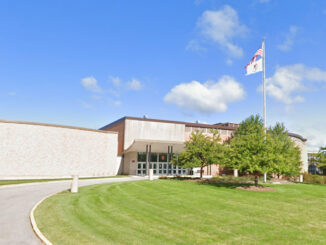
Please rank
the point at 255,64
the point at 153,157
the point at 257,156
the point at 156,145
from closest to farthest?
the point at 257,156 → the point at 255,64 → the point at 156,145 → the point at 153,157

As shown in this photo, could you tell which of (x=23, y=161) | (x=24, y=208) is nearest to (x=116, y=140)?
(x=23, y=161)

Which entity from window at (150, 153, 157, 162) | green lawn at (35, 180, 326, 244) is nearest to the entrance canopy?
window at (150, 153, 157, 162)

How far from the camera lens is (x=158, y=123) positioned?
42562 mm

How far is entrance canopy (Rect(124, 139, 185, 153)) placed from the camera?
36787mm

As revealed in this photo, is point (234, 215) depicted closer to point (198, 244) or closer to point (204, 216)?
Result: point (204, 216)

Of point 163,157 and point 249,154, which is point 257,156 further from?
point 163,157

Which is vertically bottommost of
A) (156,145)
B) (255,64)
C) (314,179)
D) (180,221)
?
(314,179)

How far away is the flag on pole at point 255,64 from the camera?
27.4 metres

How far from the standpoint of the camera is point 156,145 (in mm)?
38438

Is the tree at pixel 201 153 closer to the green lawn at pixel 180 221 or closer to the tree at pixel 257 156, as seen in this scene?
the tree at pixel 257 156

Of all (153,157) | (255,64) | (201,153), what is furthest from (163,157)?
(255,64)

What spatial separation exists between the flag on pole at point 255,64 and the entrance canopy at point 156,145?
15.3 m

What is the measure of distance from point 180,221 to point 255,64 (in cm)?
2238

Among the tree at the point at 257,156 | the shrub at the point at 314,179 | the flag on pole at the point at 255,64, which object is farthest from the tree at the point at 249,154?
the shrub at the point at 314,179
